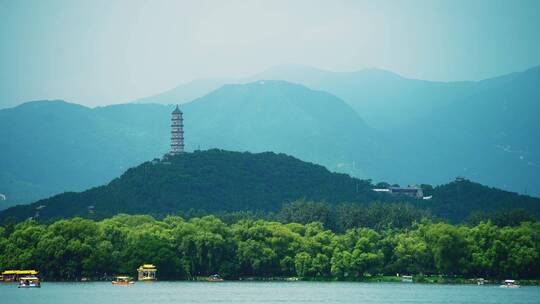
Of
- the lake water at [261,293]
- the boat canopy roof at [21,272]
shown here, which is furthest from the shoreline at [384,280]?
the boat canopy roof at [21,272]

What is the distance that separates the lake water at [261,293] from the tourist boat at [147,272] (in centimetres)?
252

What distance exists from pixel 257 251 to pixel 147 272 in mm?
11343

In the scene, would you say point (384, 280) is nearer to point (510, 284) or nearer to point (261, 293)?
point (510, 284)

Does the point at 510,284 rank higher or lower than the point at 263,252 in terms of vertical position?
lower

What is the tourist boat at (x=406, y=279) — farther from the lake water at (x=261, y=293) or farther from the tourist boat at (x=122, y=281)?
the tourist boat at (x=122, y=281)

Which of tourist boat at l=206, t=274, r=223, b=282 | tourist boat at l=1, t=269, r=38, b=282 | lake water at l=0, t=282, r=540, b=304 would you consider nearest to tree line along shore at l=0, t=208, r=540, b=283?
tourist boat at l=206, t=274, r=223, b=282

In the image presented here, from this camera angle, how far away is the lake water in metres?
87.2

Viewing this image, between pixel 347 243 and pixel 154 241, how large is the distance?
831 inches

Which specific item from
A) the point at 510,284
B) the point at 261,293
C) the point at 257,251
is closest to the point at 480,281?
the point at 510,284

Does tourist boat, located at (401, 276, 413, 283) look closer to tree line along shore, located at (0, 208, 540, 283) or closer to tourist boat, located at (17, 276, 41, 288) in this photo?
tree line along shore, located at (0, 208, 540, 283)

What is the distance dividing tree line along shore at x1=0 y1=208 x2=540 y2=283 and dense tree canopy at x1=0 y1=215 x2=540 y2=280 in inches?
4.0

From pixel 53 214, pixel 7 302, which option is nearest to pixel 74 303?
pixel 7 302

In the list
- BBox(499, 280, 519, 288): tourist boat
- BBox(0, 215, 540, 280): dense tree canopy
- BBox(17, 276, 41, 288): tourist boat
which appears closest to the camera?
BBox(17, 276, 41, 288): tourist boat

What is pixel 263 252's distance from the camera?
114375 mm
